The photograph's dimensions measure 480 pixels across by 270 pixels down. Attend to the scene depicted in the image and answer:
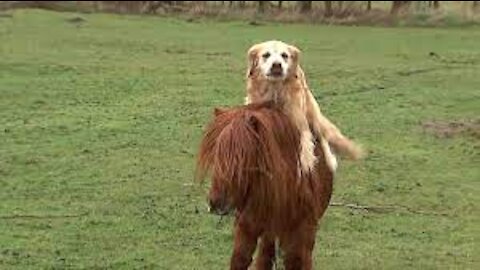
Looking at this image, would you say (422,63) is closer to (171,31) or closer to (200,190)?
(171,31)

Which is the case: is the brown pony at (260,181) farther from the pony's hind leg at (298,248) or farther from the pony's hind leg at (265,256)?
the pony's hind leg at (265,256)

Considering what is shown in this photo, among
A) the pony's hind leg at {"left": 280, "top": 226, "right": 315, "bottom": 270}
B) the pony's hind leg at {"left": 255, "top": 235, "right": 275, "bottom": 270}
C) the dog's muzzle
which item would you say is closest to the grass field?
the pony's hind leg at {"left": 255, "top": 235, "right": 275, "bottom": 270}

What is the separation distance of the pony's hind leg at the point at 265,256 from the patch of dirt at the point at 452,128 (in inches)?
295

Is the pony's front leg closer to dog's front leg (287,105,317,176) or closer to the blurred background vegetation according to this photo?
dog's front leg (287,105,317,176)

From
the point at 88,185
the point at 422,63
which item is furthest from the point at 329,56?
the point at 88,185

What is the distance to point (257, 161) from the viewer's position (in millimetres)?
5012

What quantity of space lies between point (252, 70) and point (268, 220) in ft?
2.91

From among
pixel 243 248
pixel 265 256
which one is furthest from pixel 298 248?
pixel 265 256

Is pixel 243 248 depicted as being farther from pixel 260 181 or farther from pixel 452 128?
pixel 452 128

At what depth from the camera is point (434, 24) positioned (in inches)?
1164

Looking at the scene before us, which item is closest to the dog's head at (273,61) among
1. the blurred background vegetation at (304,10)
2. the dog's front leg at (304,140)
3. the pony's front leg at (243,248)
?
the dog's front leg at (304,140)

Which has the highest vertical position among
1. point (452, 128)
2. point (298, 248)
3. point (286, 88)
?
point (286, 88)

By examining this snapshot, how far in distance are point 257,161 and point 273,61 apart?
0.71 meters

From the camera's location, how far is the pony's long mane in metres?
4.92
